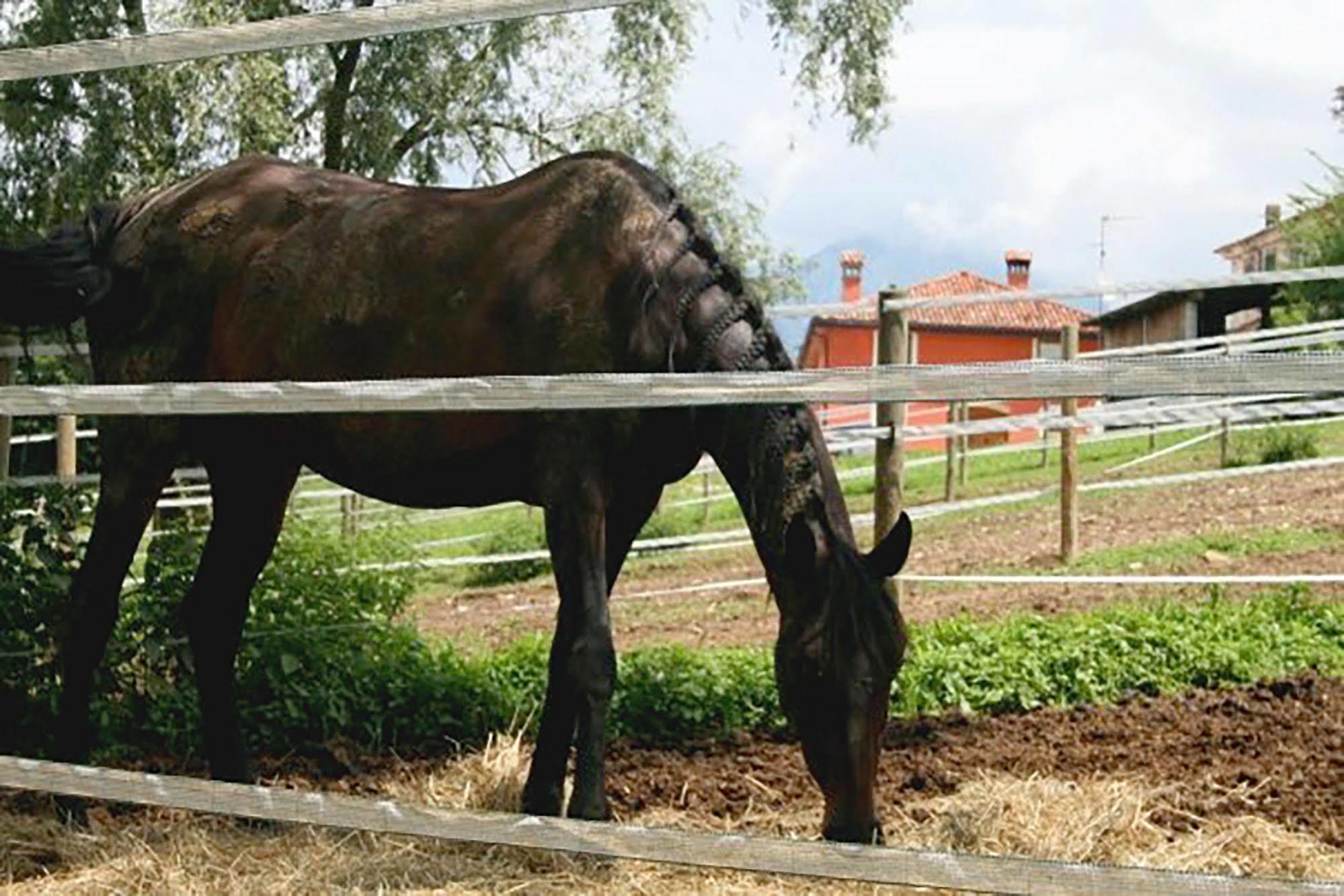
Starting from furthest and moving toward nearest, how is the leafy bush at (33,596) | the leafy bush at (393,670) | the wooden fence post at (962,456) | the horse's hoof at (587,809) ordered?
1. the wooden fence post at (962,456)
2. the leafy bush at (393,670)
3. the leafy bush at (33,596)
4. the horse's hoof at (587,809)

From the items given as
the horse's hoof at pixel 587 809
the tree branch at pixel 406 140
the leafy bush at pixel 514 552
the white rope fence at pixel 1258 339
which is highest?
the tree branch at pixel 406 140

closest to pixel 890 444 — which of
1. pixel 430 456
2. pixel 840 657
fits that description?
pixel 430 456

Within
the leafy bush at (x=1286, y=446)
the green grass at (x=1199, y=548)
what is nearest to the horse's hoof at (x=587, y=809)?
the green grass at (x=1199, y=548)

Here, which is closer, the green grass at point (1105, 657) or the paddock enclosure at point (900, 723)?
the paddock enclosure at point (900, 723)

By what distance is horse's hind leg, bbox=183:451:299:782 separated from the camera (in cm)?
558

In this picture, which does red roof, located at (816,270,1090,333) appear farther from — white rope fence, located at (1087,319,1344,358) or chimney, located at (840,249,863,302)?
white rope fence, located at (1087,319,1344,358)

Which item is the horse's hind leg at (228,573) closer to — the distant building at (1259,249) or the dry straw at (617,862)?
the dry straw at (617,862)

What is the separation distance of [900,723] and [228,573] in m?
2.51

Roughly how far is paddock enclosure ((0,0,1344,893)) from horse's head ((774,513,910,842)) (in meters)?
0.23

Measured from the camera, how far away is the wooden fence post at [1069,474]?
10.0 metres

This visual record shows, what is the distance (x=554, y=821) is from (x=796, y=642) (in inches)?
63.5

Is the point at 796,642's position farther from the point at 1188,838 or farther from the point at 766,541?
the point at 1188,838

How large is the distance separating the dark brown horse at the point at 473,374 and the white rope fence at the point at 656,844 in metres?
1.50

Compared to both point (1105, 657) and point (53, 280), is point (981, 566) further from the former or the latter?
point (53, 280)
